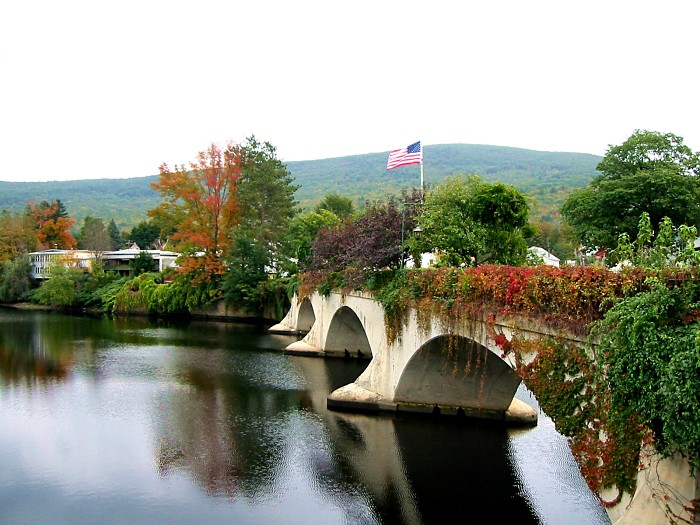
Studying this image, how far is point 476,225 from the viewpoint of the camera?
2503cm

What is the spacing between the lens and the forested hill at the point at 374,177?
155500 mm

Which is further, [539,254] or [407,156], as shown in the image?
[539,254]

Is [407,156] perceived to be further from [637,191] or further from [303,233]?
[303,233]

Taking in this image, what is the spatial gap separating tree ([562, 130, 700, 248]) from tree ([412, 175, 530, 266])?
12.0m

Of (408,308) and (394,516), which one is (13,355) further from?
(394,516)

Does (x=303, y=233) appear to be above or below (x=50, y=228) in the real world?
below

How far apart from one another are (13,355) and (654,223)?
124 feet

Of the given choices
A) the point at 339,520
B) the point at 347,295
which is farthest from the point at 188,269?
the point at 339,520

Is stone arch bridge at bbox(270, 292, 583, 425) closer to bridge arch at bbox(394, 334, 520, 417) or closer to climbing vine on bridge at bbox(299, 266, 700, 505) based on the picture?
bridge arch at bbox(394, 334, 520, 417)

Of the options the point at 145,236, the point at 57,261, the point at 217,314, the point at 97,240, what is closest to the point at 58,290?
the point at 57,261

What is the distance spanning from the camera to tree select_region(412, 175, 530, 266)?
2441cm

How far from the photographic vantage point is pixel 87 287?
234 ft

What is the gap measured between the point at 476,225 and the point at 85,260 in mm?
68457

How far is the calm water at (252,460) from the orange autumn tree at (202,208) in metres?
28.7
